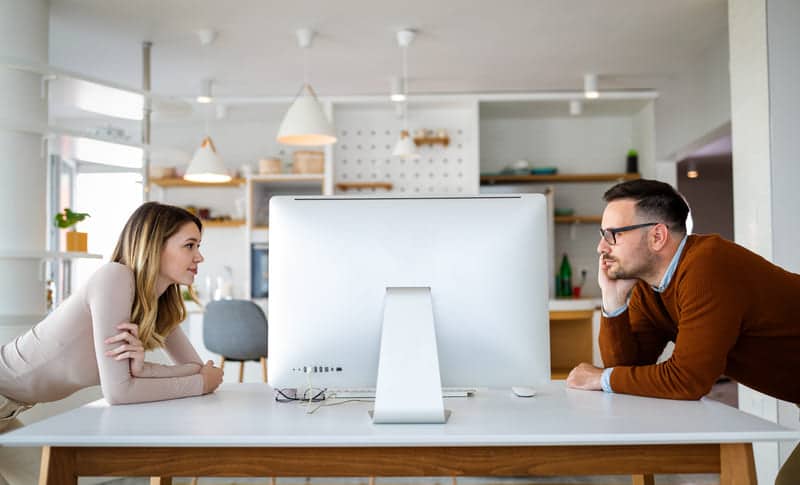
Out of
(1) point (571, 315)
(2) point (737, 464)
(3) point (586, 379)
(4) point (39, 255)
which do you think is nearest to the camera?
(2) point (737, 464)

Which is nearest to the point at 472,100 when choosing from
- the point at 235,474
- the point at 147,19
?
the point at 147,19

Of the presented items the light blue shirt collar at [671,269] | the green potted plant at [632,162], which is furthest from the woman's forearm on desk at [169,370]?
the green potted plant at [632,162]

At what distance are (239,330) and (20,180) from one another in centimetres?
137

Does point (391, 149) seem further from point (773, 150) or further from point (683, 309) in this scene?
point (683, 309)

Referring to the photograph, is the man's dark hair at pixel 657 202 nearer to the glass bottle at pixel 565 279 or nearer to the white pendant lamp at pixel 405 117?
the white pendant lamp at pixel 405 117

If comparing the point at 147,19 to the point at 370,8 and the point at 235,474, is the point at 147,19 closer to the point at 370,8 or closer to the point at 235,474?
the point at 370,8

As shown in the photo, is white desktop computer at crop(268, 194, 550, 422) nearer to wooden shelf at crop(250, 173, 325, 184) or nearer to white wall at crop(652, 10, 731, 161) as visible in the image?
white wall at crop(652, 10, 731, 161)

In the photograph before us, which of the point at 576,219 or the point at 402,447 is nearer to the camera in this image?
the point at 402,447

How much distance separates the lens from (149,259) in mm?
1839

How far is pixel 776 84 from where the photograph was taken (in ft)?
10.8

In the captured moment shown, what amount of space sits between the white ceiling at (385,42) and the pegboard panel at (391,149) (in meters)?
0.28

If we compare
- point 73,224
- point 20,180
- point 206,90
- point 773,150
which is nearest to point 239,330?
point 73,224

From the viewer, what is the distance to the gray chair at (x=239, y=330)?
3867mm

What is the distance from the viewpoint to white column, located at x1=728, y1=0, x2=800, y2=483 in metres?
3.25
